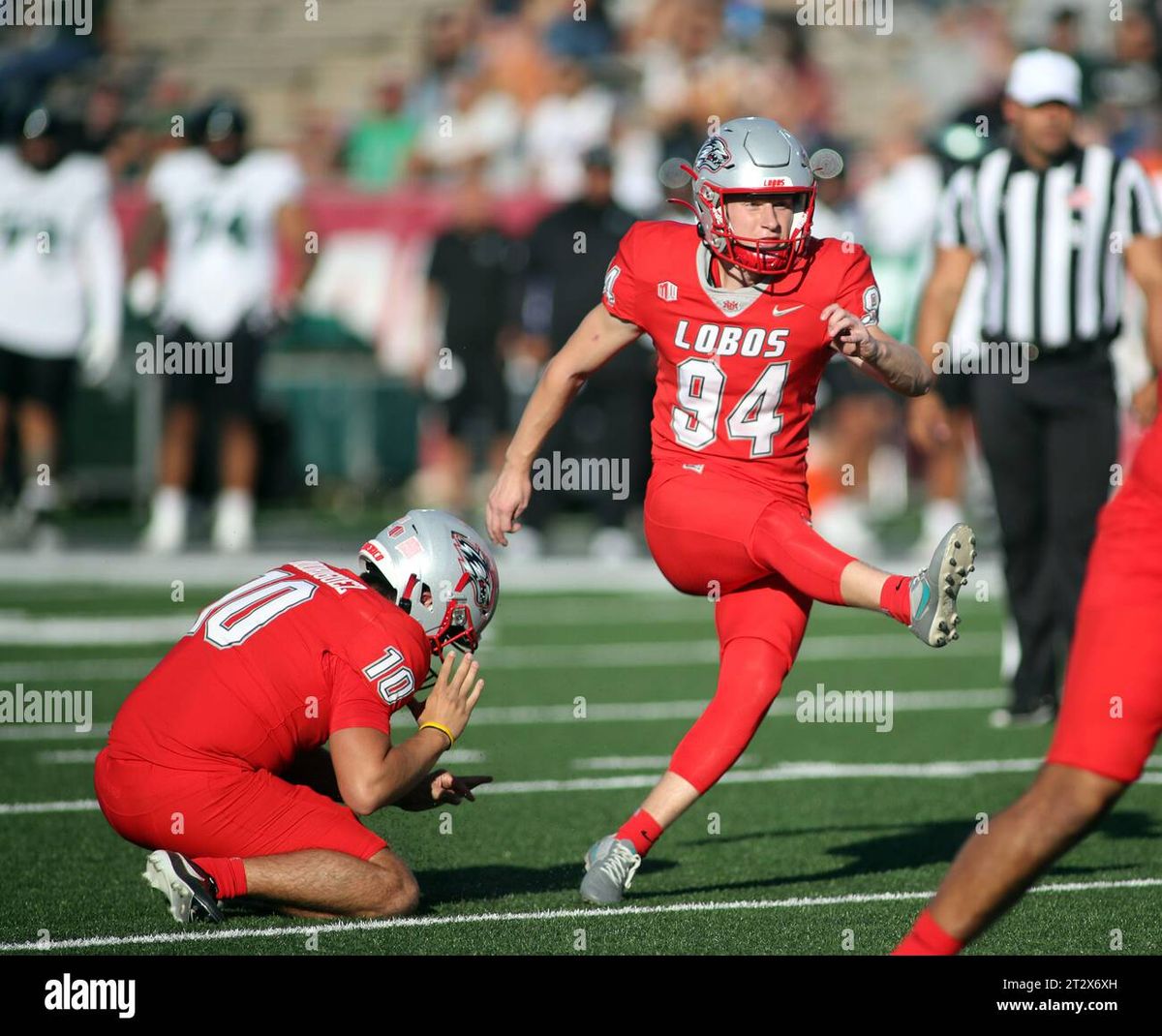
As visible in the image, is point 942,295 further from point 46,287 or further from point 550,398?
point 46,287

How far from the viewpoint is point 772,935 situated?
15.8ft

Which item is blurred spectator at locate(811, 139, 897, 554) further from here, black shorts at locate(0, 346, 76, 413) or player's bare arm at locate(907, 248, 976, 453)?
player's bare arm at locate(907, 248, 976, 453)

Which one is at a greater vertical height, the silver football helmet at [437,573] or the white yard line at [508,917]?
the silver football helmet at [437,573]

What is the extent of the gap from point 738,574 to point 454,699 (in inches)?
32.4

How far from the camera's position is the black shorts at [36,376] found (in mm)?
14102

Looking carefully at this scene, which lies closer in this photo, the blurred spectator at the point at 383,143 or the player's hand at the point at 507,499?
the player's hand at the point at 507,499

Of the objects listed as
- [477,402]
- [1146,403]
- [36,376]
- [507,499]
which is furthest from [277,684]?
[477,402]

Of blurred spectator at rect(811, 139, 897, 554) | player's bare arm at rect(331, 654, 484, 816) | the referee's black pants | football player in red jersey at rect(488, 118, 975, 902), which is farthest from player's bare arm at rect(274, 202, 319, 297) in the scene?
player's bare arm at rect(331, 654, 484, 816)

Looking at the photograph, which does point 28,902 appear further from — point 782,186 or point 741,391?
point 782,186

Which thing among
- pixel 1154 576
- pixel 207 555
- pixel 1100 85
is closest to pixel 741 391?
pixel 1154 576

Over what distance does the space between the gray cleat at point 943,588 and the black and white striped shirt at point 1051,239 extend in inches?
130

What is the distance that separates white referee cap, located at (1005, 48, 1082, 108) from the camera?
25.5 feet

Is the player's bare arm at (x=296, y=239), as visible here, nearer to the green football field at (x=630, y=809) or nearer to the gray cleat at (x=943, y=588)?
the green football field at (x=630, y=809)

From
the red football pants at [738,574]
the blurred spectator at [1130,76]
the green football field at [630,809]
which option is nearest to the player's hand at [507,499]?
the red football pants at [738,574]
